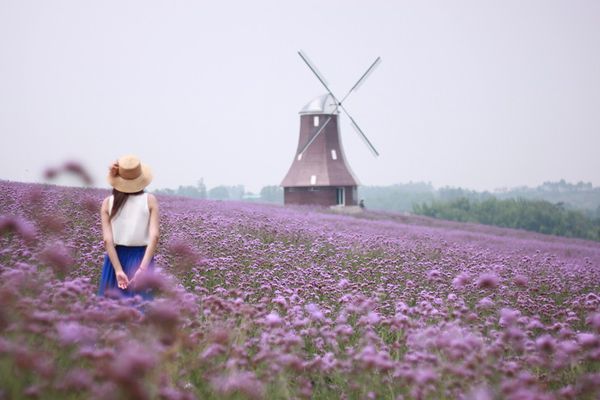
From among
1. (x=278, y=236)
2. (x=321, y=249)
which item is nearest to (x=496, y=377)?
(x=321, y=249)

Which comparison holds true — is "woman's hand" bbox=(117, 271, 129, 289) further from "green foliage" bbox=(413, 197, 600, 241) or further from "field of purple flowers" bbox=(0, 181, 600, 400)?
"green foliage" bbox=(413, 197, 600, 241)

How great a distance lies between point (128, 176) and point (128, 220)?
0.39 meters


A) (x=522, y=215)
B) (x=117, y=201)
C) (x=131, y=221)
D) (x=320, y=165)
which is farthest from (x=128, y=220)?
(x=522, y=215)

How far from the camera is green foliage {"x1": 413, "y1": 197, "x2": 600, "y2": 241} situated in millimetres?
64438

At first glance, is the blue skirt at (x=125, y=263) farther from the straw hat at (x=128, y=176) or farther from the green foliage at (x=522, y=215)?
the green foliage at (x=522, y=215)

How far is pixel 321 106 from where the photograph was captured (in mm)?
38406

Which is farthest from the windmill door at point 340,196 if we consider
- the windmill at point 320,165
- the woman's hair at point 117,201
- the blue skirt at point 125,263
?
the woman's hair at point 117,201

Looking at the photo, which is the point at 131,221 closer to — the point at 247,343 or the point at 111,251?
the point at 111,251

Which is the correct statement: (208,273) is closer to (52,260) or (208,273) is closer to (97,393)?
(52,260)

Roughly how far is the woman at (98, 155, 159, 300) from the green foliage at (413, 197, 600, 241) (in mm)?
60047

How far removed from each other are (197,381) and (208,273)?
4065 mm

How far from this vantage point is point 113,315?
4105 millimetres

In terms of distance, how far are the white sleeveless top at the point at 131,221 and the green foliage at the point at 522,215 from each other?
60074 millimetres

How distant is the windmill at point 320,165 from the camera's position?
1463 inches
